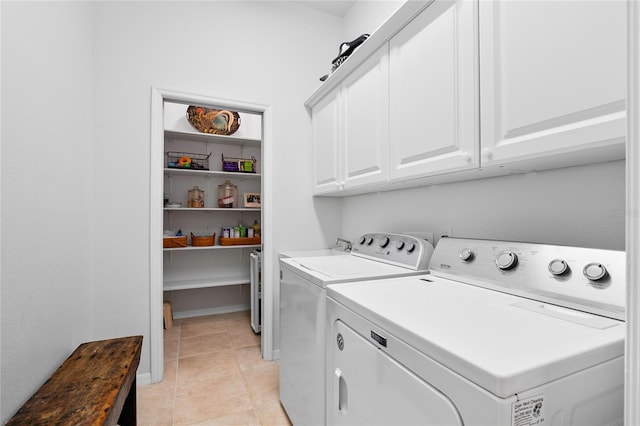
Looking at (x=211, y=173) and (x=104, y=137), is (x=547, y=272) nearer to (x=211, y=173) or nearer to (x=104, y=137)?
(x=104, y=137)

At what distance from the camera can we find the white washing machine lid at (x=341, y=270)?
4.21 ft

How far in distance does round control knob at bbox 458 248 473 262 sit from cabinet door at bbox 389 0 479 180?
0.35 meters

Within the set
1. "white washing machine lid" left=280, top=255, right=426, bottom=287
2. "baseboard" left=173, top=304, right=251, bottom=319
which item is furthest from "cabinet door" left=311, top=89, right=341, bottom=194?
"baseboard" left=173, top=304, right=251, bottom=319

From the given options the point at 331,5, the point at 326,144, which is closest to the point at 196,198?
the point at 326,144

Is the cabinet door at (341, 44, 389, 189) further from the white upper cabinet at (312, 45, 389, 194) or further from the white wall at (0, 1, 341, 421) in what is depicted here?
the white wall at (0, 1, 341, 421)

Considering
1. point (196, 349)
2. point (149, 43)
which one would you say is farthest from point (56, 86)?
point (196, 349)

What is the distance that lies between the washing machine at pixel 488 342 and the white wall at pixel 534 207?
0.54 ft

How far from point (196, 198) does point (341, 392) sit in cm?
289

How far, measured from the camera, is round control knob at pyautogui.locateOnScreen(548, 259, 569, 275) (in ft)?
2.95

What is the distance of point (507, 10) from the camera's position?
975 mm

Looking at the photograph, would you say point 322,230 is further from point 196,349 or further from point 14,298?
point 14,298

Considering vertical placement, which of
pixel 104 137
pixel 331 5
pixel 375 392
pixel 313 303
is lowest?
pixel 375 392

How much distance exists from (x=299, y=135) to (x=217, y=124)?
1305 millimetres

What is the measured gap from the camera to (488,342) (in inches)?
26.0
